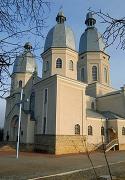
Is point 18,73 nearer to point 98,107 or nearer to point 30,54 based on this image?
point 98,107

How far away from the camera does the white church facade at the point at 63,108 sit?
2734 centimetres

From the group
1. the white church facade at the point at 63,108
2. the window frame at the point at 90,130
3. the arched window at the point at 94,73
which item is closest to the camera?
the white church facade at the point at 63,108

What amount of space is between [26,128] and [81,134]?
706cm

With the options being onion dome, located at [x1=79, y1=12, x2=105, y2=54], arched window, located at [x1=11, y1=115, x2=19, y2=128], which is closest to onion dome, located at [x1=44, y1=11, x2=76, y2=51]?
onion dome, located at [x1=79, y1=12, x2=105, y2=54]

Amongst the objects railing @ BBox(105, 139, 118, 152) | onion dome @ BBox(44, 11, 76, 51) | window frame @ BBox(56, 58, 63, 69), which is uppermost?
onion dome @ BBox(44, 11, 76, 51)

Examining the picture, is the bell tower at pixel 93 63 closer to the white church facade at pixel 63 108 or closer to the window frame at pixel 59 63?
the white church facade at pixel 63 108

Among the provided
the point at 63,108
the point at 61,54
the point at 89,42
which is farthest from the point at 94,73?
the point at 63,108

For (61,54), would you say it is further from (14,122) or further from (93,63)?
(14,122)

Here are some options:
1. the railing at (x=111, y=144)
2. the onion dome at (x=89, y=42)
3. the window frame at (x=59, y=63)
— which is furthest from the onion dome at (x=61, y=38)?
the railing at (x=111, y=144)

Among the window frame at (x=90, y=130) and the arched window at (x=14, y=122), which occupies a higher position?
the arched window at (x=14, y=122)

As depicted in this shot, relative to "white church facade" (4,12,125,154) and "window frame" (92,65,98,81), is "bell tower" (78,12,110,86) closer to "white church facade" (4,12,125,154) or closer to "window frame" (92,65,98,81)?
"window frame" (92,65,98,81)

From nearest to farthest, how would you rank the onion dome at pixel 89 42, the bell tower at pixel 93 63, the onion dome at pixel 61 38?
1. the onion dome at pixel 61 38
2. the bell tower at pixel 93 63
3. the onion dome at pixel 89 42

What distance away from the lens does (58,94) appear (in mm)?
27547

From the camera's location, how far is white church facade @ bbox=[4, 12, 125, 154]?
27.3 m
